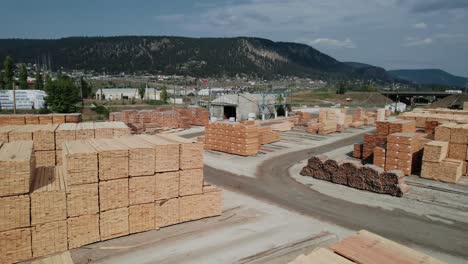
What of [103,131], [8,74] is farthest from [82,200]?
[8,74]

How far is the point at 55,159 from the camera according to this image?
16.0 m

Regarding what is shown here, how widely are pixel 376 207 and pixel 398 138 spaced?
20.9 feet

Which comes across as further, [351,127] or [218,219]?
[351,127]

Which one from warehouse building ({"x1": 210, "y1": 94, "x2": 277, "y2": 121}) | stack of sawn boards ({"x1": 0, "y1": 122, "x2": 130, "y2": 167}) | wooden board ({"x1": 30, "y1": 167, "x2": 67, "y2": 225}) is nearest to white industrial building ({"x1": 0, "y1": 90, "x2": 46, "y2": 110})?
warehouse building ({"x1": 210, "y1": 94, "x2": 277, "y2": 121})

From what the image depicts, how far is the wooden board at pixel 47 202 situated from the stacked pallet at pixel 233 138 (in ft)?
48.8

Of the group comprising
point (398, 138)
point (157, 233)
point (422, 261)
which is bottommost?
point (157, 233)

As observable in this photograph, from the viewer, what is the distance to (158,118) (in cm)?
3631

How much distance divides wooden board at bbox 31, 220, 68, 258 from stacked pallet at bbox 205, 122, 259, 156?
49.7ft

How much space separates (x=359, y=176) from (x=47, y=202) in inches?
532

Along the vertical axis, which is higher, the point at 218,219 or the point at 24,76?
the point at 24,76

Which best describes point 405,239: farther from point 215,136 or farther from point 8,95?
point 8,95

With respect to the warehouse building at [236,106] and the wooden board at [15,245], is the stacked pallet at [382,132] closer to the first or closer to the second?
the wooden board at [15,245]

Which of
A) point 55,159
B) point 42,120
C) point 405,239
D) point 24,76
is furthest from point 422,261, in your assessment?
point 24,76

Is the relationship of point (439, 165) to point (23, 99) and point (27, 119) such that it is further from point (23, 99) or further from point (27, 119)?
point (23, 99)
